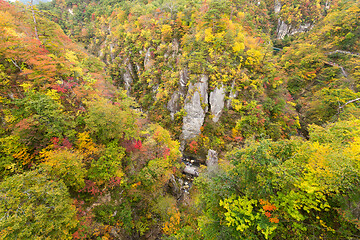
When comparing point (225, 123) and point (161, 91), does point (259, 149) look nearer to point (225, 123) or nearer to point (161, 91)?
point (225, 123)

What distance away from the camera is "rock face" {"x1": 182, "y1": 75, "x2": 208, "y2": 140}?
21.4m

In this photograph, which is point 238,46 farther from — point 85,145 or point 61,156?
point 61,156

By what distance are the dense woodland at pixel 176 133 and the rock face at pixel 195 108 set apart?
22cm

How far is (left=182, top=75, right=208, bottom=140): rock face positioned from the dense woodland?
0.22 m

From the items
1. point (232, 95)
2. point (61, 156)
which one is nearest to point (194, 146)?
point (232, 95)

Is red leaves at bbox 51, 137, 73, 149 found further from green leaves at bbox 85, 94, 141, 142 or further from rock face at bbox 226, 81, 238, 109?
rock face at bbox 226, 81, 238, 109

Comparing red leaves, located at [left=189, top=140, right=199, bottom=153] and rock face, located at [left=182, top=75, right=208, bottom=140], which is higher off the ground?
rock face, located at [left=182, top=75, right=208, bottom=140]

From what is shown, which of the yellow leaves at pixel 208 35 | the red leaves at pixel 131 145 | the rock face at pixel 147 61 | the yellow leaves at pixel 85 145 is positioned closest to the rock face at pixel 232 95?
the yellow leaves at pixel 208 35

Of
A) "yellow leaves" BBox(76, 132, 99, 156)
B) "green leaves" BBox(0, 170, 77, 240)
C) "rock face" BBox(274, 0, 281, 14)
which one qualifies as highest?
"rock face" BBox(274, 0, 281, 14)

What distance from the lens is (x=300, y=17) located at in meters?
43.0

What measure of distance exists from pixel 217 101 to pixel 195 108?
12.3ft

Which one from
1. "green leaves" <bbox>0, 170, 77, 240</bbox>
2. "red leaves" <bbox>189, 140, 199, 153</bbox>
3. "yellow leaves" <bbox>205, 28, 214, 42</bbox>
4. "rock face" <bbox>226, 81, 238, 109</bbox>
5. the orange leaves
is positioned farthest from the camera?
"red leaves" <bbox>189, 140, 199, 153</bbox>

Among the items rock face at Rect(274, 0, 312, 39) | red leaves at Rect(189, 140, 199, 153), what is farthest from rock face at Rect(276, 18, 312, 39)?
red leaves at Rect(189, 140, 199, 153)

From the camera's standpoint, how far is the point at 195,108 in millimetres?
21859
